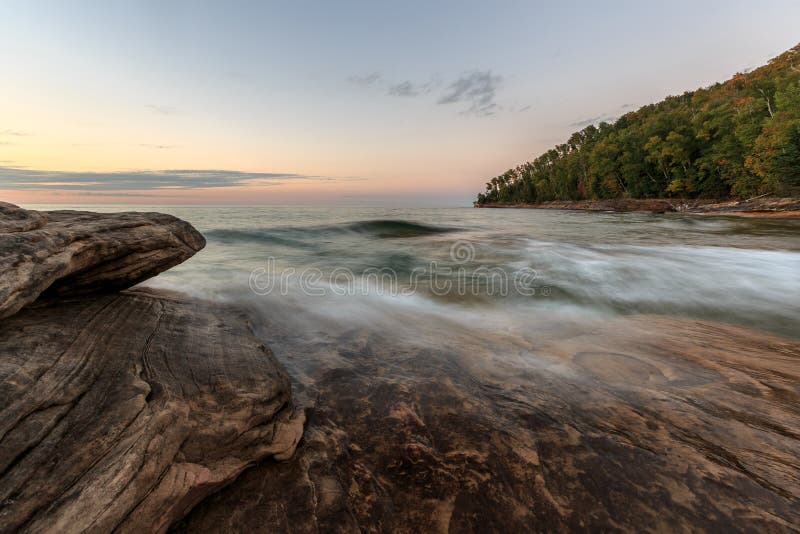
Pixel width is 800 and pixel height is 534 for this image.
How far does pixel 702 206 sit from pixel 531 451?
57.0 metres

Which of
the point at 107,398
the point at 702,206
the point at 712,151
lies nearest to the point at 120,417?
the point at 107,398

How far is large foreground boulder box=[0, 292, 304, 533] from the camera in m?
1.34

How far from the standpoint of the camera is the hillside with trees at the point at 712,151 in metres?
34.4

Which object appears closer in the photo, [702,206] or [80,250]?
[80,250]

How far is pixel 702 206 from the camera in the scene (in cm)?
4253

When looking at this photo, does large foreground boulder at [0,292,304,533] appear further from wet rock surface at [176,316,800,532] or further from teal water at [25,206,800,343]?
teal water at [25,206,800,343]

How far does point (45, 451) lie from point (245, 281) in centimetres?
553

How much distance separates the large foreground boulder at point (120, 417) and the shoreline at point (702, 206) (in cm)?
4215

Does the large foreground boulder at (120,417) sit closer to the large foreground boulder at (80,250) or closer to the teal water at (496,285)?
the large foreground boulder at (80,250)

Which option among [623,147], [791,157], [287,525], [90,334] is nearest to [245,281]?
[90,334]

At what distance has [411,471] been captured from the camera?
6.09 feet

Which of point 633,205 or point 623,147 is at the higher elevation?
point 623,147

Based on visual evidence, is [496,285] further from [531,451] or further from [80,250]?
[80,250]

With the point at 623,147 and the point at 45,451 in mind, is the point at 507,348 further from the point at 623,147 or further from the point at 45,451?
the point at 623,147
